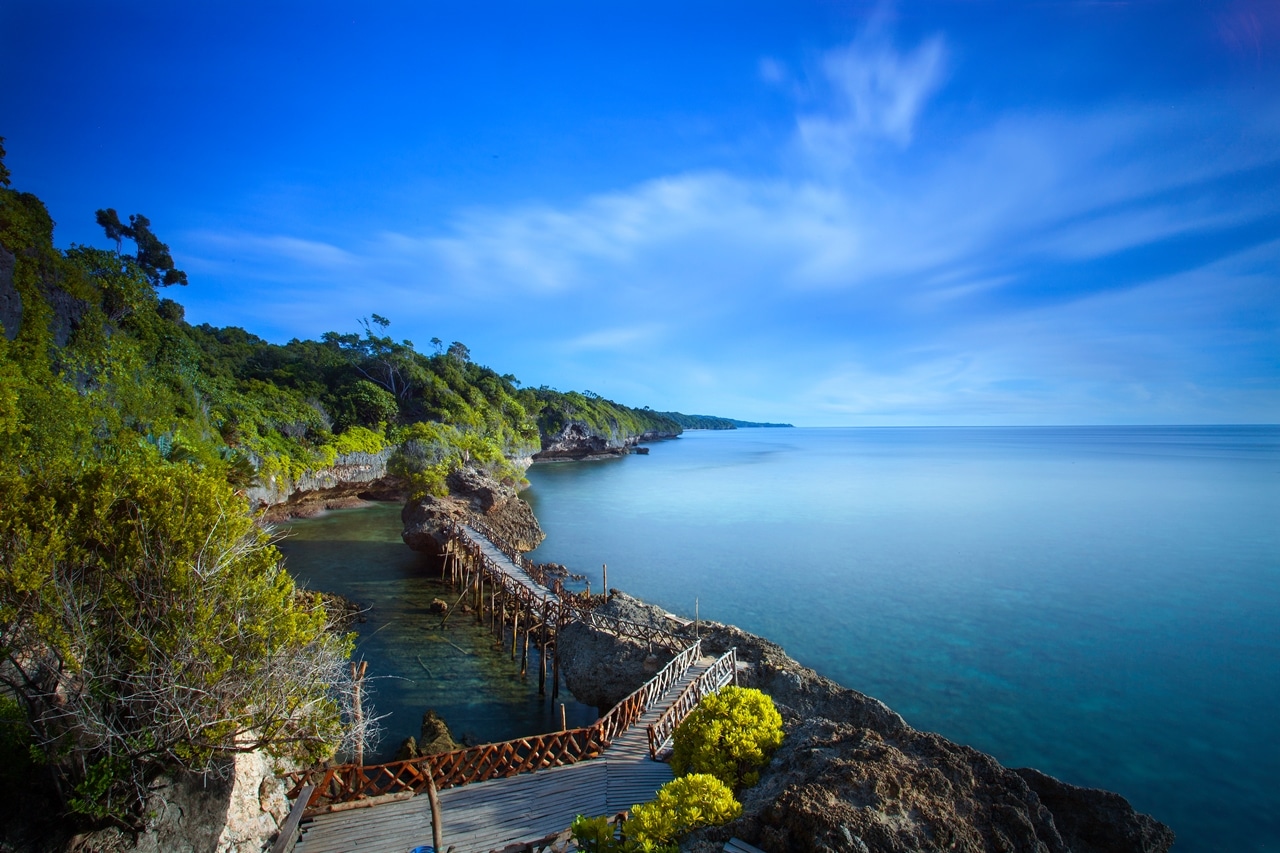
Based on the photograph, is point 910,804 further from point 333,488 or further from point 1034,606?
point 333,488

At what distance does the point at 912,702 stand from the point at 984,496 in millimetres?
46818

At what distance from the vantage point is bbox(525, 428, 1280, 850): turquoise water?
1558 centimetres

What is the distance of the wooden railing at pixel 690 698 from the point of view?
12.3m

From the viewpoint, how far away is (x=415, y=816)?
32.2 feet

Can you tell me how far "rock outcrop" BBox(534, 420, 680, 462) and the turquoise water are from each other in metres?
39.4

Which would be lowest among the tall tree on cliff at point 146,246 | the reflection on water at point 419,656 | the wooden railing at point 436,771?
the reflection on water at point 419,656

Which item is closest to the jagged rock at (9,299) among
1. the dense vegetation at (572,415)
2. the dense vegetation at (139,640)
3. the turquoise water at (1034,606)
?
the dense vegetation at (139,640)

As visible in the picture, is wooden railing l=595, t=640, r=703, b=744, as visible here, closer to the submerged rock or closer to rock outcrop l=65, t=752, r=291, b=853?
the submerged rock

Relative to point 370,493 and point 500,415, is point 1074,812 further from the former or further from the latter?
point 500,415

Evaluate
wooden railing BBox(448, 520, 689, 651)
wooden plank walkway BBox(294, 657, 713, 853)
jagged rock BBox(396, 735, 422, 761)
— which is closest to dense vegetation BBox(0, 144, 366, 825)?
wooden plank walkway BBox(294, 657, 713, 853)

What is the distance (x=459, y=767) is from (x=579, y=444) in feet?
315

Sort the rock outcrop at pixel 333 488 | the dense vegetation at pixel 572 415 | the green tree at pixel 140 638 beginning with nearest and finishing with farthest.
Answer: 1. the green tree at pixel 140 638
2. the rock outcrop at pixel 333 488
3. the dense vegetation at pixel 572 415

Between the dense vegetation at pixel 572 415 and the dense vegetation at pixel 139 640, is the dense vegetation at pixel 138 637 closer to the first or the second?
the dense vegetation at pixel 139 640

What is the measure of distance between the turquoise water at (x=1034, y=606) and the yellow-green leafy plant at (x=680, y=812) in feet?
42.3
